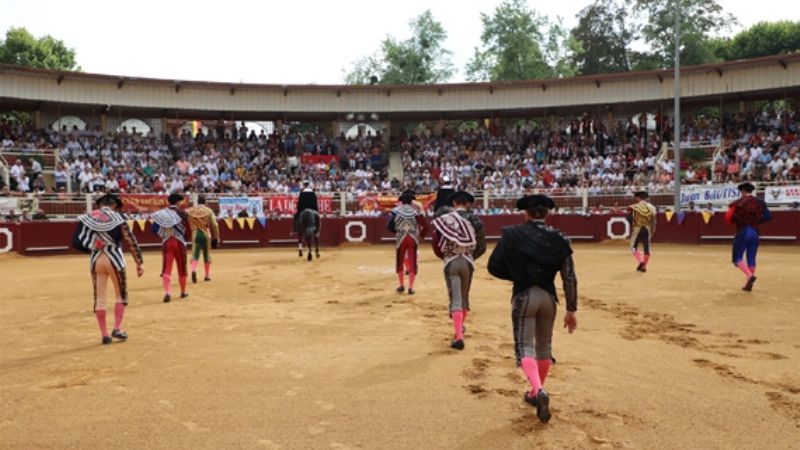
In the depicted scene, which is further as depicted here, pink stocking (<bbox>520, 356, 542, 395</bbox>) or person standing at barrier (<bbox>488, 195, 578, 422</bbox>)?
person standing at barrier (<bbox>488, 195, 578, 422</bbox>)

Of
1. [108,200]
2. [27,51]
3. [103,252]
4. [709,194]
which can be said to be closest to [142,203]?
[108,200]

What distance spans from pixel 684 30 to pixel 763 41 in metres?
8.45

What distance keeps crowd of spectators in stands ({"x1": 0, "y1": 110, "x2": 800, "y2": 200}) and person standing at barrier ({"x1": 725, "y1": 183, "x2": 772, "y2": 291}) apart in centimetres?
1329

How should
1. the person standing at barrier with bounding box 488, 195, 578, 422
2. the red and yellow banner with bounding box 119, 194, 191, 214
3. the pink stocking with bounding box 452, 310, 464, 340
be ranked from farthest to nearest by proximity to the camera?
the red and yellow banner with bounding box 119, 194, 191, 214 → the pink stocking with bounding box 452, 310, 464, 340 → the person standing at barrier with bounding box 488, 195, 578, 422

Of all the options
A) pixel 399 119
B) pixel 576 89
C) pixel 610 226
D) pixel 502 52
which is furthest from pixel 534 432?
pixel 502 52

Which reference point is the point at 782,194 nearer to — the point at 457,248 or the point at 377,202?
the point at 377,202

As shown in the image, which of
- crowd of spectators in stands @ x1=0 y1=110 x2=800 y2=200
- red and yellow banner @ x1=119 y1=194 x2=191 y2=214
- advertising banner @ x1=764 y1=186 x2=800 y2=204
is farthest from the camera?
crowd of spectators in stands @ x1=0 y1=110 x2=800 y2=200

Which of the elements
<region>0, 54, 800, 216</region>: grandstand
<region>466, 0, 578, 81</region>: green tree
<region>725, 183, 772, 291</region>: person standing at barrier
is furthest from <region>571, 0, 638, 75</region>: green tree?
<region>725, 183, 772, 291</region>: person standing at barrier

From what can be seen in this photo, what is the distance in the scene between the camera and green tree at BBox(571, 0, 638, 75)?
176 ft

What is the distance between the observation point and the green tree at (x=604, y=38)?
53.6 metres

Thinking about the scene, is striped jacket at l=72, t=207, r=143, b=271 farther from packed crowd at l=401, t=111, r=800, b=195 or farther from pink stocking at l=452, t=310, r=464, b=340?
packed crowd at l=401, t=111, r=800, b=195

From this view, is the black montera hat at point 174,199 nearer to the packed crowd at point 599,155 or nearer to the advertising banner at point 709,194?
the packed crowd at point 599,155

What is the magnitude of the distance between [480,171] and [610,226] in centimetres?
947

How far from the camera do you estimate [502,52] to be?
56.0m
